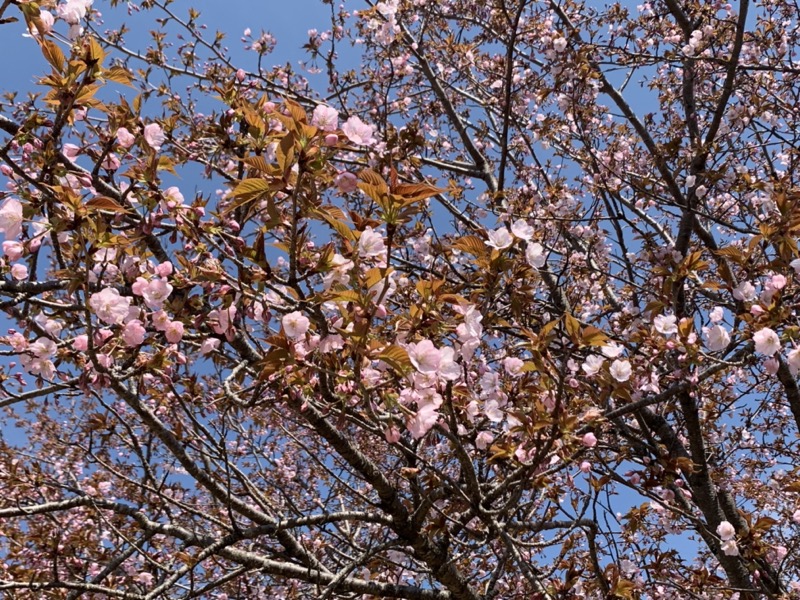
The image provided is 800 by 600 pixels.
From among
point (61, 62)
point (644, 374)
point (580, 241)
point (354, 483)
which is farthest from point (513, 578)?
point (61, 62)

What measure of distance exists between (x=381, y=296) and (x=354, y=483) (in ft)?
17.2

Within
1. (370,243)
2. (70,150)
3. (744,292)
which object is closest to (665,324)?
(744,292)

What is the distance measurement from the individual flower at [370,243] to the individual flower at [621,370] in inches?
61.1

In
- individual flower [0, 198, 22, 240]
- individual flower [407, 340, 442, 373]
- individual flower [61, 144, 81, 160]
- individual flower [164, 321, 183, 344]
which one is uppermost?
individual flower [61, 144, 81, 160]

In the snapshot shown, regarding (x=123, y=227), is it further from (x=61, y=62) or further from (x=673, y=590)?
(x=673, y=590)

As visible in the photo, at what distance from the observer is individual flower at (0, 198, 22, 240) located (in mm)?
1619

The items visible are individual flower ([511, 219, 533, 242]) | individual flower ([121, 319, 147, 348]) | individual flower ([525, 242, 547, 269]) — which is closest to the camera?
individual flower ([121, 319, 147, 348])

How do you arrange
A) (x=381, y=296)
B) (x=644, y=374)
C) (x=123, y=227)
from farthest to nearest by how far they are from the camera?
(x=644, y=374)
(x=123, y=227)
(x=381, y=296)

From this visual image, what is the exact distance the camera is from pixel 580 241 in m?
5.04

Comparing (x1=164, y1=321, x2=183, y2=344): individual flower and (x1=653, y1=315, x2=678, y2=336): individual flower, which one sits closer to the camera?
(x1=164, y1=321, x2=183, y2=344): individual flower

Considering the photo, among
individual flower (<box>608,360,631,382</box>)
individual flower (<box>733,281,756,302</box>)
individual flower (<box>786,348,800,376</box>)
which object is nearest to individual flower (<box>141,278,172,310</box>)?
individual flower (<box>608,360,631,382</box>)

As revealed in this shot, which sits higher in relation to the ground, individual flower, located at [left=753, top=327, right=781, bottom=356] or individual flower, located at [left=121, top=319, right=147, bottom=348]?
individual flower, located at [left=753, top=327, right=781, bottom=356]

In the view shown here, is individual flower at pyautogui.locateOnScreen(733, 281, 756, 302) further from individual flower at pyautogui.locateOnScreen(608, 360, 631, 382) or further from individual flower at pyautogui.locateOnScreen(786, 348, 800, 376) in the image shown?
individual flower at pyautogui.locateOnScreen(608, 360, 631, 382)

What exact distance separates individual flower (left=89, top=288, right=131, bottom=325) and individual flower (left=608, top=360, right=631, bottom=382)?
6.95 feet
